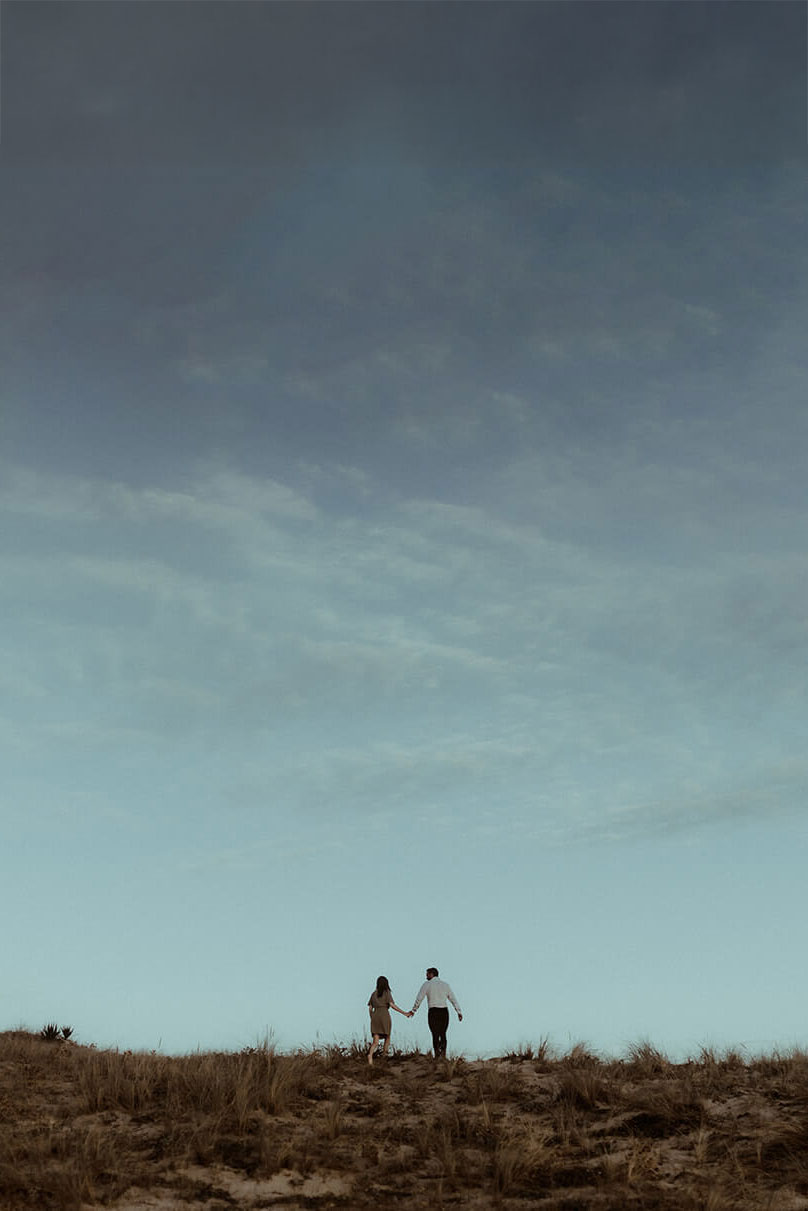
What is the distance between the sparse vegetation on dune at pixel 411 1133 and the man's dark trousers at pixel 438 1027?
1.28 meters

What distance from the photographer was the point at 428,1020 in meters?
23.1

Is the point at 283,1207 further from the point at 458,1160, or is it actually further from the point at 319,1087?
the point at 319,1087

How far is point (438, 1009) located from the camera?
22.9m

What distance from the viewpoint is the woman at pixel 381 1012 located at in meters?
22.4

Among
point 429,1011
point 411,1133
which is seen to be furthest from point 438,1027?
point 411,1133

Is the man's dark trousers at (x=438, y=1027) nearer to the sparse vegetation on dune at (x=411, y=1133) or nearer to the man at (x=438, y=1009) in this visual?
the man at (x=438, y=1009)

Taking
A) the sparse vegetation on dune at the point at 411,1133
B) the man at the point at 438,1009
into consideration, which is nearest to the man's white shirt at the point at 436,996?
the man at the point at 438,1009

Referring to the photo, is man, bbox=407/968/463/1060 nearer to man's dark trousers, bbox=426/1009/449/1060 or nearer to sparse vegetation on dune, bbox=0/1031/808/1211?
man's dark trousers, bbox=426/1009/449/1060

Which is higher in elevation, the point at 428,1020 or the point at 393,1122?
the point at 428,1020

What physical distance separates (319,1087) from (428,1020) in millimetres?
3978

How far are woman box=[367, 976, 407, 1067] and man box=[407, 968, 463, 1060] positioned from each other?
559 millimetres

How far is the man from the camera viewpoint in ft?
75.1

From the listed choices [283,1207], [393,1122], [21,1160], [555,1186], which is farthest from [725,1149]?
[21,1160]

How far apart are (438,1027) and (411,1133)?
5.64 metres
